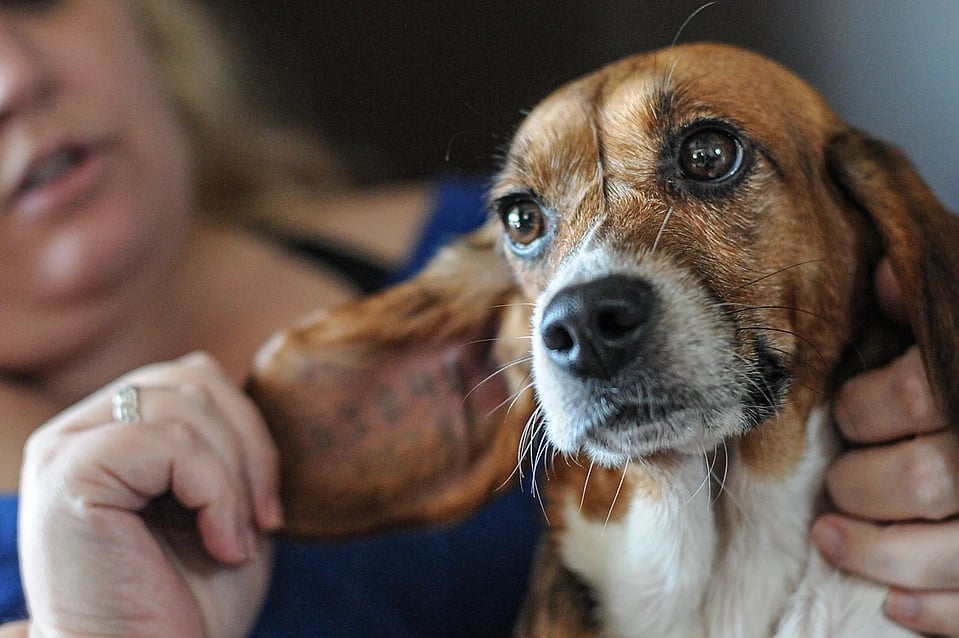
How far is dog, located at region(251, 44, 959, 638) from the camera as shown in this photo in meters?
0.81

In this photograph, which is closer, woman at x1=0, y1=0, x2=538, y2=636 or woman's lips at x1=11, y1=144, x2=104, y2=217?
woman at x1=0, y1=0, x2=538, y2=636

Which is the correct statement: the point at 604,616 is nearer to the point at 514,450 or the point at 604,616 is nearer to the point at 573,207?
the point at 514,450

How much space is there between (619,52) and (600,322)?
1.30ft

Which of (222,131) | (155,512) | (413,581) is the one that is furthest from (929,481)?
(222,131)

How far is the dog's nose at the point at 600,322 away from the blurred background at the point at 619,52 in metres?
0.33

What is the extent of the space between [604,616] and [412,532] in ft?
0.98

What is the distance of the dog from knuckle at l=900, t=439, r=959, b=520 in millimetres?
82

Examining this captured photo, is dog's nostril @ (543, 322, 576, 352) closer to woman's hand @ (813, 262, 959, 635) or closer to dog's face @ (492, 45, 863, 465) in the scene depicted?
dog's face @ (492, 45, 863, 465)

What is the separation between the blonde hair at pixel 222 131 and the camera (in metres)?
1.77

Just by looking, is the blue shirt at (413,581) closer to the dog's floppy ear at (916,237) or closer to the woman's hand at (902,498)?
the woman's hand at (902,498)

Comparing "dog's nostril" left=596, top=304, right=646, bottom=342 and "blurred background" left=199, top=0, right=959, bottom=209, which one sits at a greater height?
"blurred background" left=199, top=0, right=959, bottom=209

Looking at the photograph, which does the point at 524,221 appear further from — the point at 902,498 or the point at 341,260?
the point at 341,260

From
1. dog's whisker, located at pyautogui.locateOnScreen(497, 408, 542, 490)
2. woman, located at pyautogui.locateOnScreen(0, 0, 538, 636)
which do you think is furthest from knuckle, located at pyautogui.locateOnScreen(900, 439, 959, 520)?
woman, located at pyautogui.locateOnScreen(0, 0, 538, 636)

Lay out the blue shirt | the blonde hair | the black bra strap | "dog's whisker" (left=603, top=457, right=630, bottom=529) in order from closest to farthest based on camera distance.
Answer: "dog's whisker" (left=603, top=457, right=630, bottom=529) → the blue shirt → the black bra strap → the blonde hair
